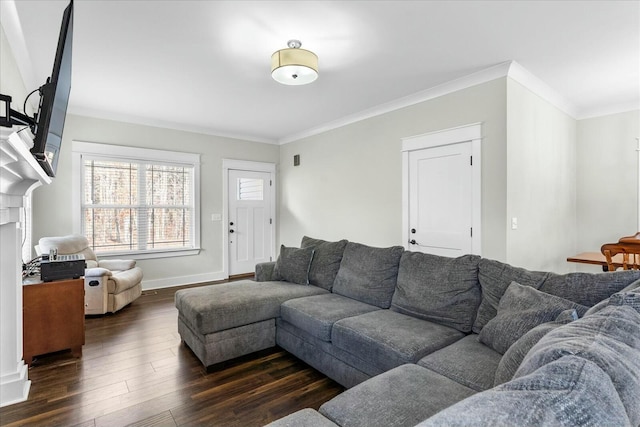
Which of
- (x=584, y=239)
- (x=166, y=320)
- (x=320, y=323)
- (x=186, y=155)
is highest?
(x=186, y=155)

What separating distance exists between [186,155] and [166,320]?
273 cm

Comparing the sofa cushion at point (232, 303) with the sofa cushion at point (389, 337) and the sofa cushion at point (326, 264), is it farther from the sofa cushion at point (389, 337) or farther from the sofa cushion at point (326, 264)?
the sofa cushion at point (389, 337)

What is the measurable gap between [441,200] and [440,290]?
1711 mm

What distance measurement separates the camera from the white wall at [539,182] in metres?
3.21

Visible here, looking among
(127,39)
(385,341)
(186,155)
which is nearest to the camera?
(385,341)

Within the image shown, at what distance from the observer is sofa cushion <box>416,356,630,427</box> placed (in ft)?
1.66

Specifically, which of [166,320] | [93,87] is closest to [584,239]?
[166,320]

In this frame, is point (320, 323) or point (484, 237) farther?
point (484, 237)

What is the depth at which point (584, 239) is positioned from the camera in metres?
4.44

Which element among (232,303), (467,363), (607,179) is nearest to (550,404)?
(467,363)

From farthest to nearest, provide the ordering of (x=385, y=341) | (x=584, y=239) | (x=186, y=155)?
(x=186, y=155) < (x=584, y=239) < (x=385, y=341)

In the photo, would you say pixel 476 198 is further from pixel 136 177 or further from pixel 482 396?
pixel 136 177

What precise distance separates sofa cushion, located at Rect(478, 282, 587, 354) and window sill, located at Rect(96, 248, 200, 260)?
15.2 feet

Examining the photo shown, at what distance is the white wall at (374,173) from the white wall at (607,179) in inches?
88.2
